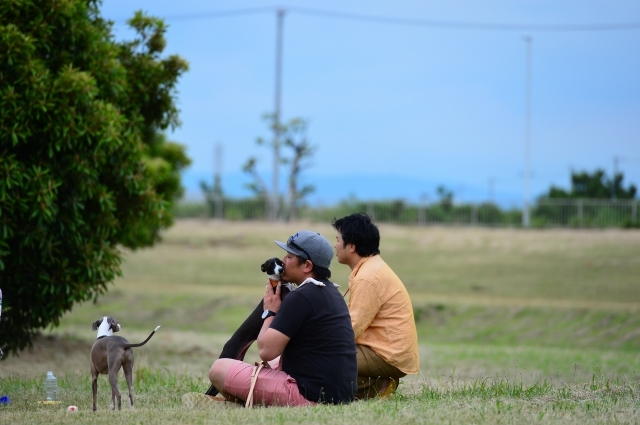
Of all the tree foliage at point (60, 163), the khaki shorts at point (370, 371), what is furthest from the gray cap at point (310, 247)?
the tree foliage at point (60, 163)

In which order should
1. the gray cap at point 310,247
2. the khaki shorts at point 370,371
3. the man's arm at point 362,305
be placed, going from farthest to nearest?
the khaki shorts at point 370,371
the man's arm at point 362,305
the gray cap at point 310,247

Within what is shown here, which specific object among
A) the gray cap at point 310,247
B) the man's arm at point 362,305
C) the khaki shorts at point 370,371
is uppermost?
the gray cap at point 310,247

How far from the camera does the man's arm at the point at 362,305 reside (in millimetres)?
7637

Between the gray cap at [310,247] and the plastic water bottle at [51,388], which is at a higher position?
the gray cap at [310,247]

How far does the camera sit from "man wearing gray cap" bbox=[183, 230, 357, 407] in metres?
7.02

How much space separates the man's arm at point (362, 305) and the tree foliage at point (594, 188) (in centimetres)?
4061

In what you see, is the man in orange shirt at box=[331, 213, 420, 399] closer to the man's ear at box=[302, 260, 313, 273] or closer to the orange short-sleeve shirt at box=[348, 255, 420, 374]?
the orange short-sleeve shirt at box=[348, 255, 420, 374]

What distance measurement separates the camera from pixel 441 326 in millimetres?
23859

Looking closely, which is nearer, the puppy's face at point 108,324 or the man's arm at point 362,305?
the puppy's face at point 108,324

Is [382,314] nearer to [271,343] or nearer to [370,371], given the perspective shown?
[370,371]

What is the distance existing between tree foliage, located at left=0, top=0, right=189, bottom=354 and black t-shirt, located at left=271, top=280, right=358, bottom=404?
5.62m

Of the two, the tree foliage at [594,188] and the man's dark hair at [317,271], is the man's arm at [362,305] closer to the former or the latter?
the man's dark hair at [317,271]

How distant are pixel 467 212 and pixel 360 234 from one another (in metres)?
35.8

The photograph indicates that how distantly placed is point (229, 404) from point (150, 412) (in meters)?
0.69
